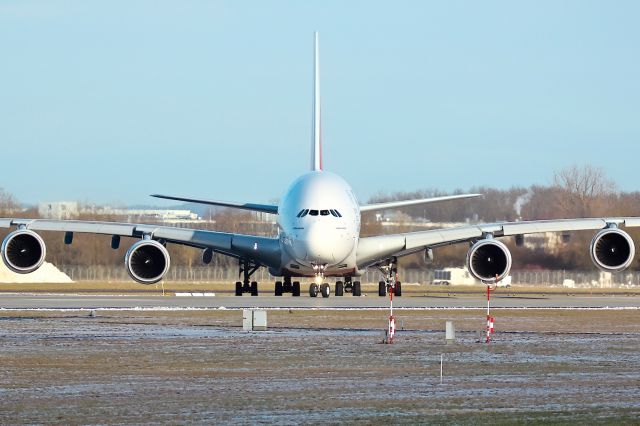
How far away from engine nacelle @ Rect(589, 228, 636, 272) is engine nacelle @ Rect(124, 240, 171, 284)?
13.8 m

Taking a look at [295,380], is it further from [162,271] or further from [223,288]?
[223,288]

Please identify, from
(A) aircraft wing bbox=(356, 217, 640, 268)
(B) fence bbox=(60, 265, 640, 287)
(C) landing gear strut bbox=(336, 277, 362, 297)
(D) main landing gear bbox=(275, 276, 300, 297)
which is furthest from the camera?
(B) fence bbox=(60, 265, 640, 287)

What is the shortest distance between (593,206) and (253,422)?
51.4 meters

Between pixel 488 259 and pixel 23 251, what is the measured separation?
1500cm

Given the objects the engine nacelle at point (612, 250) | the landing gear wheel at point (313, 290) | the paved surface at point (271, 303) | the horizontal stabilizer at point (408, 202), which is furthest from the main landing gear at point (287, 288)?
the engine nacelle at point (612, 250)

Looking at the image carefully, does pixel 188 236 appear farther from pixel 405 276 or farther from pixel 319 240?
pixel 405 276

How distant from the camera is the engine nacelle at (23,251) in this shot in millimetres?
42219

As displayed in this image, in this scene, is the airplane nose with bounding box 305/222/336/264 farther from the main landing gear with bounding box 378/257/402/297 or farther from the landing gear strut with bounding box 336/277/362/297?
the main landing gear with bounding box 378/257/402/297

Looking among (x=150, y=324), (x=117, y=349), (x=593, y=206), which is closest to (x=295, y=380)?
(x=117, y=349)

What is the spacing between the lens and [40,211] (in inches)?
2763

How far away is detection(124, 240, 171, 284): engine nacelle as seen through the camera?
140 feet

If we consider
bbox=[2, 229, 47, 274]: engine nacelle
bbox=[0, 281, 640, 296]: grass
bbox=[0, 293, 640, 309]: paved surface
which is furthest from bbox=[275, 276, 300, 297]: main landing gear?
bbox=[0, 281, 640, 296]: grass

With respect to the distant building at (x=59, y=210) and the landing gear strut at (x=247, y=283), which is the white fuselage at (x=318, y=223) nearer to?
the landing gear strut at (x=247, y=283)

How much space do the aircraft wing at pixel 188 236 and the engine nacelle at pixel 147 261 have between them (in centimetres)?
96
